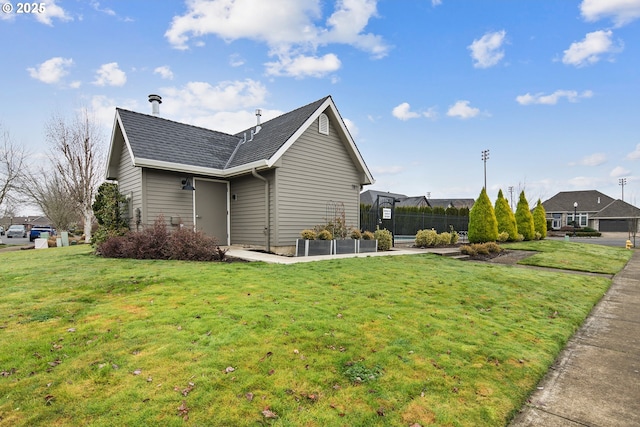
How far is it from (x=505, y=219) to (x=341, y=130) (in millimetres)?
13714

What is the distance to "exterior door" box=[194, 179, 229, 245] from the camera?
11844 millimetres

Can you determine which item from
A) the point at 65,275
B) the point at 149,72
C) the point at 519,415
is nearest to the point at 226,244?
the point at 65,275

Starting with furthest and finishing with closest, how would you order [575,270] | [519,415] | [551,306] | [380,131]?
[380,131]
[575,270]
[551,306]
[519,415]

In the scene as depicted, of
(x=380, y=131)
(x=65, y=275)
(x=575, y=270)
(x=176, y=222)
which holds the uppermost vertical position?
(x=380, y=131)

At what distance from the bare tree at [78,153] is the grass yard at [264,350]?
19.8 meters

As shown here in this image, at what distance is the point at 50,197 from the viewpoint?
85.4ft

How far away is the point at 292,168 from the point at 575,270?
9932 millimetres

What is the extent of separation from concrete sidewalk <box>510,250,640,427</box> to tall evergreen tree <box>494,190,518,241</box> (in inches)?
636

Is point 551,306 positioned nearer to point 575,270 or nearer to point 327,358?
point 327,358

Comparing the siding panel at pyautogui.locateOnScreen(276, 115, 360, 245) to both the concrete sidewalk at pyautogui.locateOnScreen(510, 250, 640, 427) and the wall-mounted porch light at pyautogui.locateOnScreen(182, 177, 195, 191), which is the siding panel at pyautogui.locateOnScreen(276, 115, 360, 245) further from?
the concrete sidewalk at pyautogui.locateOnScreen(510, 250, 640, 427)

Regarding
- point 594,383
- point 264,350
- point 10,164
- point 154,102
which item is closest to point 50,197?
point 10,164

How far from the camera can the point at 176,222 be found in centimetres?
1093

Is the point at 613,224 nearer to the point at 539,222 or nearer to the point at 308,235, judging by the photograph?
the point at 539,222

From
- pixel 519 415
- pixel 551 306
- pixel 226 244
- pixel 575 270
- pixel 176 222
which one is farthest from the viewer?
pixel 226 244
